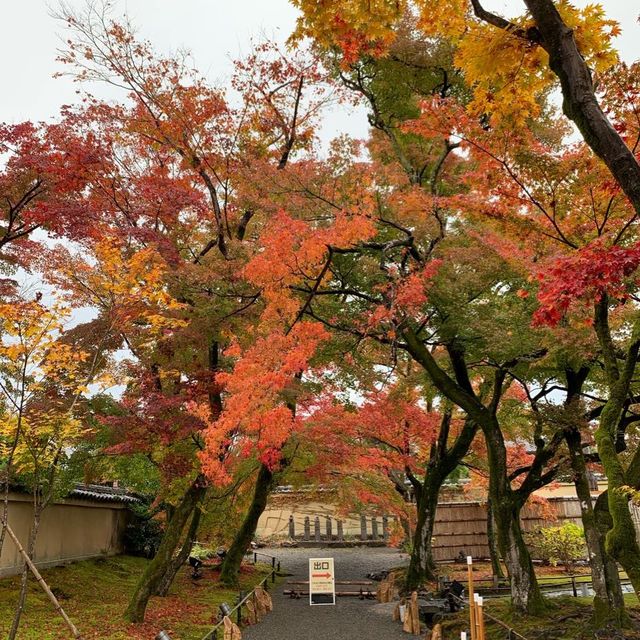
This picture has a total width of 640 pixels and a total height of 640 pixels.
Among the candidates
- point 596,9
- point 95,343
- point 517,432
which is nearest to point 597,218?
point 596,9

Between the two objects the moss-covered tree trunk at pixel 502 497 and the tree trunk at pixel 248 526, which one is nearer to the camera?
the moss-covered tree trunk at pixel 502 497

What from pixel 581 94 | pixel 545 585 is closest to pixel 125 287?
pixel 581 94

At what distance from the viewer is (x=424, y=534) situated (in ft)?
49.4

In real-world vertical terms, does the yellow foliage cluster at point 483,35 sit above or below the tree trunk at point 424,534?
above

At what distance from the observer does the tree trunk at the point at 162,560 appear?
380 inches

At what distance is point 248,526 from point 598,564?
10.3 m

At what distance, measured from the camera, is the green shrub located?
Answer: 736 inches

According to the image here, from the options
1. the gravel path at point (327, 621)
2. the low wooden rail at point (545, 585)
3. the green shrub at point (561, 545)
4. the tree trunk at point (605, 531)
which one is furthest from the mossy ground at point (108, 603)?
the green shrub at point (561, 545)

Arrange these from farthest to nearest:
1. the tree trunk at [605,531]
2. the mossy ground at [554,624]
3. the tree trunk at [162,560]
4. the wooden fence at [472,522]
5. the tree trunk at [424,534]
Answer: the wooden fence at [472,522], the tree trunk at [424,534], the tree trunk at [162,560], the mossy ground at [554,624], the tree trunk at [605,531]

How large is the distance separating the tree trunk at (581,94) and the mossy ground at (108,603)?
953 centimetres

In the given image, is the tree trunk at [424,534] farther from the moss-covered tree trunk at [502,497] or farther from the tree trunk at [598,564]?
the tree trunk at [598,564]

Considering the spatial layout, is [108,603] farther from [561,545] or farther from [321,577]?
[561,545]

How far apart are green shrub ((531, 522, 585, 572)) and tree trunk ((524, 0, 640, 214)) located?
18355 mm

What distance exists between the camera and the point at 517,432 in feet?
55.8
